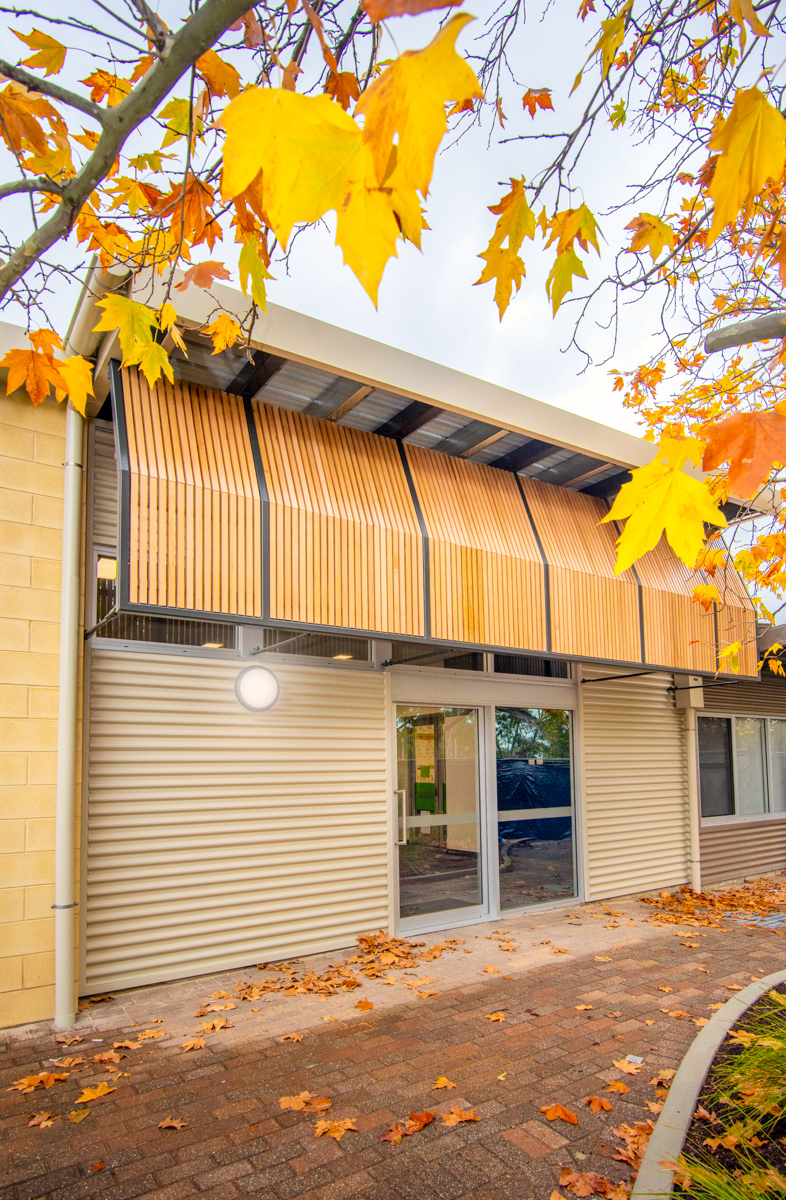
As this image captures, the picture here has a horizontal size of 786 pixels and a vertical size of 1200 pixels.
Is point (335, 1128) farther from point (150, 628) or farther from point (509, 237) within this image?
point (509, 237)

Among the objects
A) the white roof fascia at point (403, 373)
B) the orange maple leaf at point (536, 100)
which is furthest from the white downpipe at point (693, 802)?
the orange maple leaf at point (536, 100)

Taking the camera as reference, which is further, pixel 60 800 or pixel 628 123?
pixel 60 800

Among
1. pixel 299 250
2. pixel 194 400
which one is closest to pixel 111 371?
pixel 194 400

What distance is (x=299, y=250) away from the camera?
3051 millimetres

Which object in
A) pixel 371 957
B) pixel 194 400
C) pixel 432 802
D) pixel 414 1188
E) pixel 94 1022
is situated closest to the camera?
pixel 414 1188

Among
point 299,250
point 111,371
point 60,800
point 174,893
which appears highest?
point 111,371

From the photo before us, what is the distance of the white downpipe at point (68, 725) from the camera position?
15.4ft

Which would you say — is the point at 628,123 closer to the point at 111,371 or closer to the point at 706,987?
the point at 111,371

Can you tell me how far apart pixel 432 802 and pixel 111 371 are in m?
4.77

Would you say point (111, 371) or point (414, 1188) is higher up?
point (111, 371)

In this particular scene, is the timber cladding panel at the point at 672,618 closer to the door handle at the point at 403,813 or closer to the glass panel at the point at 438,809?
the glass panel at the point at 438,809

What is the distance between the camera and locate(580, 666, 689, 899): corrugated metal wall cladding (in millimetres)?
8617

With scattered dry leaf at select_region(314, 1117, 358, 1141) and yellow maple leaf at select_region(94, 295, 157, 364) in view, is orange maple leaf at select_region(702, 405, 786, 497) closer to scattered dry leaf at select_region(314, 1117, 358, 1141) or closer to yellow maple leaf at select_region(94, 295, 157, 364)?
yellow maple leaf at select_region(94, 295, 157, 364)

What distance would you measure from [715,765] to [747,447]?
393 inches
